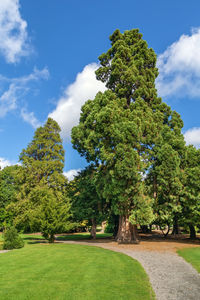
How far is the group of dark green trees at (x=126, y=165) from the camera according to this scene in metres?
20.4

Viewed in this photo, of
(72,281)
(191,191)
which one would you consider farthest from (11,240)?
(191,191)

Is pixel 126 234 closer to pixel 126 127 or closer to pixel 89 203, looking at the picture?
pixel 89 203

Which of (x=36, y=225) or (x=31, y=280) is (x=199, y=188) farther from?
(x=31, y=280)

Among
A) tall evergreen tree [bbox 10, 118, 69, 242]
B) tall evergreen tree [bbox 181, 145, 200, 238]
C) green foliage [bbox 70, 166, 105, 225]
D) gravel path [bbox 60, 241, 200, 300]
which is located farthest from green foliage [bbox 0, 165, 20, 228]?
gravel path [bbox 60, 241, 200, 300]

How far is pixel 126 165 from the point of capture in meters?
19.5

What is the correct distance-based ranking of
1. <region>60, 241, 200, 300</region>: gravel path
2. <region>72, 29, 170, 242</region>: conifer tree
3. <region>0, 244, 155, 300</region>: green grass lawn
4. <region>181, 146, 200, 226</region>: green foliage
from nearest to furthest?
<region>0, 244, 155, 300</region>: green grass lawn → <region>60, 241, 200, 300</region>: gravel path → <region>72, 29, 170, 242</region>: conifer tree → <region>181, 146, 200, 226</region>: green foliage

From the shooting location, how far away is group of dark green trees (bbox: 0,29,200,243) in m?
20.4

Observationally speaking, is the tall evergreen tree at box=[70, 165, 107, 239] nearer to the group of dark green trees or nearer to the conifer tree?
the group of dark green trees

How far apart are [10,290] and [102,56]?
2819cm

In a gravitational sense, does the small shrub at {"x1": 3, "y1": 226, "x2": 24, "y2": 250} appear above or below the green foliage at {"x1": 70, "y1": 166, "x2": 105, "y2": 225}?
below

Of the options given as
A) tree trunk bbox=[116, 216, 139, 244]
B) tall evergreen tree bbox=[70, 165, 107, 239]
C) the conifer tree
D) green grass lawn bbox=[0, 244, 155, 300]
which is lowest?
green grass lawn bbox=[0, 244, 155, 300]

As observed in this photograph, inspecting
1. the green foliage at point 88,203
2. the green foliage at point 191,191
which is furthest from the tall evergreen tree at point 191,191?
the green foliage at point 88,203

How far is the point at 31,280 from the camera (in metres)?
8.02

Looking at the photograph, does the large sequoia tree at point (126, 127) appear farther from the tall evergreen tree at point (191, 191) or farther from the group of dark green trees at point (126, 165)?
the tall evergreen tree at point (191, 191)
